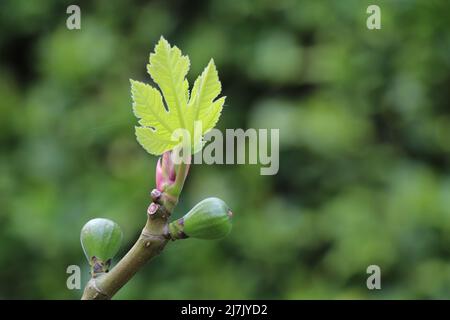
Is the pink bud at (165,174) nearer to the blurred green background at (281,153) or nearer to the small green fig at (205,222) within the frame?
the small green fig at (205,222)

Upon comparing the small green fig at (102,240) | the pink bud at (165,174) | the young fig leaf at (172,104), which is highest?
the young fig leaf at (172,104)

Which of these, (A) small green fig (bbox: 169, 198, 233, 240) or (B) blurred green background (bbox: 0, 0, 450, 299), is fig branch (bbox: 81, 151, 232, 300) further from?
(B) blurred green background (bbox: 0, 0, 450, 299)

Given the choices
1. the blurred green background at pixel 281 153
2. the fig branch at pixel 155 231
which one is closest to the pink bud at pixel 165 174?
the fig branch at pixel 155 231

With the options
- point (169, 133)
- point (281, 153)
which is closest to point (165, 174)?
point (169, 133)

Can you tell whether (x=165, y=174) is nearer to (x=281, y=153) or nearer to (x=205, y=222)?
(x=205, y=222)

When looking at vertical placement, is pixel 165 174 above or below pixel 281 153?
below

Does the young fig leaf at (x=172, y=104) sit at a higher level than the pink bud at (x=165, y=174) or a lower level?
higher

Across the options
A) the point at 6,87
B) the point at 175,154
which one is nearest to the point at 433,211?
the point at 6,87
